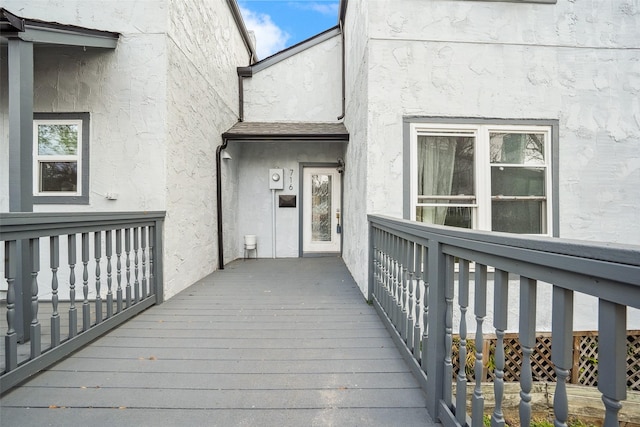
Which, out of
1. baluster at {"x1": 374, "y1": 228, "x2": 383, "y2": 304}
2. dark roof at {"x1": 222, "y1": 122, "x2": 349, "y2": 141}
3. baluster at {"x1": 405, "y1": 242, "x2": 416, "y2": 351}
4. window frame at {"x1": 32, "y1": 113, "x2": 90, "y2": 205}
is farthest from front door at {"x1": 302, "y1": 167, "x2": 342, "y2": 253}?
baluster at {"x1": 405, "y1": 242, "x2": 416, "y2": 351}

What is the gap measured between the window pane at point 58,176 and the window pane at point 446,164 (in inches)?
160

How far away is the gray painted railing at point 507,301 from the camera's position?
0.72m

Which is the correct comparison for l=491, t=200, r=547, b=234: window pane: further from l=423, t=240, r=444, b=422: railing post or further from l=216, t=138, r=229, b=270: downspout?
l=216, t=138, r=229, b=270: downspout

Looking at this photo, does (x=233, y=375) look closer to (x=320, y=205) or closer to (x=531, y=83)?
(x=531, y=83)

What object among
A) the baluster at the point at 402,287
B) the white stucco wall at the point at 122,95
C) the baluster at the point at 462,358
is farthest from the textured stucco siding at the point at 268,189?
the baluster at the point at 462,358

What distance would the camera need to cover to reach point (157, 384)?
182 centimetres

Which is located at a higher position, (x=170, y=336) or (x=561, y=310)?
(x=561, y=310)

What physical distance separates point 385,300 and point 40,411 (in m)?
2.40

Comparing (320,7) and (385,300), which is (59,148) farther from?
(320,7)

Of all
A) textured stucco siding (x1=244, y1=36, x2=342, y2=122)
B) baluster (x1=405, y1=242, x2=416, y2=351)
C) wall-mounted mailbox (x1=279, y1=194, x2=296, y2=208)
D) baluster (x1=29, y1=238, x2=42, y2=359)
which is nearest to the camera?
baluster (x1=29, y1=238, x2=42, y2=359)

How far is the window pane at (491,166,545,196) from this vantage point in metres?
3.40

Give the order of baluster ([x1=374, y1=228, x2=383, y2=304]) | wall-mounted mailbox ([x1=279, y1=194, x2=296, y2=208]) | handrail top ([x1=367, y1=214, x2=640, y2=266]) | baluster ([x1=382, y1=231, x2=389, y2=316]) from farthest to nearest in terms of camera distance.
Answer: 1. wall-mounted mailbox ([x1=279, y1=194, x2=296, y2=208])
2. baluster ([x1=374, y1=228, x2=383, y2=304])
3. baluster ([x1=382, y1=231, x2=389, y2=316])
4. handrail top ([x1=367, y1=214, x2=640, y2=266])

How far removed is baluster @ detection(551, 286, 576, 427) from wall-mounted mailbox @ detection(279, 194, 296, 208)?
544cm

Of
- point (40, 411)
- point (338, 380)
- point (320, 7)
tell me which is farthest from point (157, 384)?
point (320, 7)
